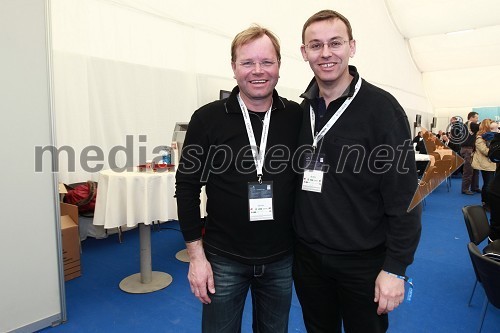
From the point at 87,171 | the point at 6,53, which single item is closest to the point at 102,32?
the point at 87,171

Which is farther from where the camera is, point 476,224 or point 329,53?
point 476,224

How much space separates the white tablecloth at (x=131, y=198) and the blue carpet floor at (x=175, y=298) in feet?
1.82

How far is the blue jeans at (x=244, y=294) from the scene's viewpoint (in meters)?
1.22

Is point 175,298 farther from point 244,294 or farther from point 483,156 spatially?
point 483,156

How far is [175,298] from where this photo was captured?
2.56 metres

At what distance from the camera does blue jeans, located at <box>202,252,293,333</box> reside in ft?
4.01

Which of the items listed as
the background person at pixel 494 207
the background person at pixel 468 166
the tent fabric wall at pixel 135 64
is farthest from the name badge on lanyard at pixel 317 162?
the background person at pixel 468 166

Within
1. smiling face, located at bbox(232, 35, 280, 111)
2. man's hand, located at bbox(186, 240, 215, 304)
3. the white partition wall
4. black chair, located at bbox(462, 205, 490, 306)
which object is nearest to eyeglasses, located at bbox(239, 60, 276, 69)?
smiling face, located at bbox(232, 35, 280, 111)

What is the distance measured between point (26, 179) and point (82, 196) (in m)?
1.65

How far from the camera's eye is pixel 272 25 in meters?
6.61

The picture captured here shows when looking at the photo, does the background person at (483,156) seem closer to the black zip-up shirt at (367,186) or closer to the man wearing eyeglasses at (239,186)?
the black zip-up shirt at (367,186)

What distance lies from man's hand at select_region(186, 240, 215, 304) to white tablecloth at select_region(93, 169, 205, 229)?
159 cm

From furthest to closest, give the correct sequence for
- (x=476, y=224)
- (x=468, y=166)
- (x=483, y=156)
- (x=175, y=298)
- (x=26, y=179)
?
(x=468, y=166) → (x=483, y=156) → (x=175, y=298) → (x=476, y=224) → (x=26, y=179)

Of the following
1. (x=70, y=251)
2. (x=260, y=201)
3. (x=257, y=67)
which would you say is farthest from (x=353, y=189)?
(x=70, y=251)
